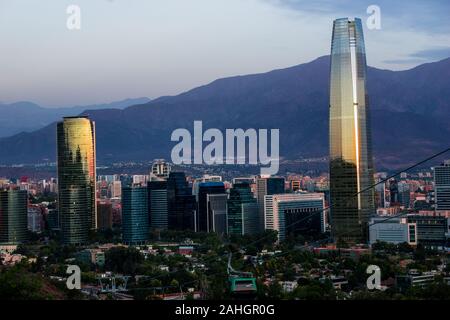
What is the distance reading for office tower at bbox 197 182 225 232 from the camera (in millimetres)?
18141

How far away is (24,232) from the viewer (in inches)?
679

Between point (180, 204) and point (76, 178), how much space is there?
8.79 feet

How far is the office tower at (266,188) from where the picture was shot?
1820 cm

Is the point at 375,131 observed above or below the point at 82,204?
above

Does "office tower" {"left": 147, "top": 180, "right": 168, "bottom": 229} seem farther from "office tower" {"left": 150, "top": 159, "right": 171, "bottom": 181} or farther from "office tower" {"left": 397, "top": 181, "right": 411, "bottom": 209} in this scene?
"office tower" {"left": 397, "top": 181, "right": 411, "bottom": 209}

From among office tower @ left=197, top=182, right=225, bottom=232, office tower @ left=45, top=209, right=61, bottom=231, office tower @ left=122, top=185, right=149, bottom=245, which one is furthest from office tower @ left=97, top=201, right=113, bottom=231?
office tower @ left=197, top=182, right=225, bottom=232

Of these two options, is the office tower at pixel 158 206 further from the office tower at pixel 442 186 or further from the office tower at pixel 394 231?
the office tower at pixel 442 186

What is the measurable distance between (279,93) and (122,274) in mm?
16364

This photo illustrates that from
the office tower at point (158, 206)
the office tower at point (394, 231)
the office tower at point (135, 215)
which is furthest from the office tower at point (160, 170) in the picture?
the office tower at point (394, 231)

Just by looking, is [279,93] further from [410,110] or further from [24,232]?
[24,232]

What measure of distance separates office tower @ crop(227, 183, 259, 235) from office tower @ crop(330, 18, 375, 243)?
1645mm

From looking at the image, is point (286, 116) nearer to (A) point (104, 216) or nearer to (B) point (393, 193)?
(B) point (393, 193)

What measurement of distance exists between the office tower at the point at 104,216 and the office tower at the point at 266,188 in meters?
3.34
